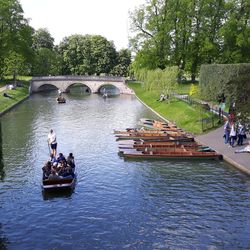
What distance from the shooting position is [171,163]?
32.4 metres

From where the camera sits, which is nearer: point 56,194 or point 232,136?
point 56,194

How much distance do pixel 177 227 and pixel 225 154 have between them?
576 inches

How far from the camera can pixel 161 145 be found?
36.8 m

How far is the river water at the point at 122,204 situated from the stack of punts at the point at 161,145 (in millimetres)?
1057

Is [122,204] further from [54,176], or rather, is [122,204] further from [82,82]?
[82,82]

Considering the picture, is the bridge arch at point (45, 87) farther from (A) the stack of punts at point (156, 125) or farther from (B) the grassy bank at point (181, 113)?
(A) the stack of punts at point (156, 125)

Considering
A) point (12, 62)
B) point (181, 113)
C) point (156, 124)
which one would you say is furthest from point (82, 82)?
point (156, 124)

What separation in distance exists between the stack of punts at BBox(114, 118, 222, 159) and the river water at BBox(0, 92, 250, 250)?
1.06m

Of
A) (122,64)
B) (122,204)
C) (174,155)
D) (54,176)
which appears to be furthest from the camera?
(122,64)

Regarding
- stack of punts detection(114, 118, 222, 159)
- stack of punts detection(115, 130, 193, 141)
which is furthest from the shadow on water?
stack of punts detection(115, 130, 193, 141)

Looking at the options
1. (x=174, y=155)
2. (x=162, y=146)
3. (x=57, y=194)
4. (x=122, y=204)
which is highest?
(x=162, y=146)

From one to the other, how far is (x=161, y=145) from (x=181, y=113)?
15789 millimetres

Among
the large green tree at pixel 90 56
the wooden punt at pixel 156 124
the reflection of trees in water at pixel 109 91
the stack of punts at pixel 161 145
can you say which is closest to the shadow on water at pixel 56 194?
the stack of punts at pixel 161 145

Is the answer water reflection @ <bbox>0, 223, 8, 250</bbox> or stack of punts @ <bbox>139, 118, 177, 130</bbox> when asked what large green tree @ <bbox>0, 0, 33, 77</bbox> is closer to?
stack of punts @ <bbox>139, 118, 177, 130</bbox>
